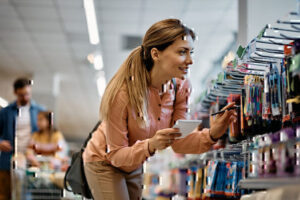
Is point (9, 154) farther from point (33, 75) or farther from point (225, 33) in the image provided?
point (33, 75)

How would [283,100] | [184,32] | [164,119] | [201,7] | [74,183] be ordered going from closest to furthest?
[283,100]
[184,32]
[164,119]
[74,183]
[201,7]

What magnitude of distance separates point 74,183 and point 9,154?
1628mm

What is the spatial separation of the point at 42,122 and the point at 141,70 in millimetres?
2947

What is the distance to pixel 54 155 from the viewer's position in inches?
237

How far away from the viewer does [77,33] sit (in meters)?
8.11

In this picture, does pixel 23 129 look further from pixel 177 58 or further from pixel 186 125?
pixel 186 125

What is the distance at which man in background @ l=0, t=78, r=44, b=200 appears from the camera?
4.18 m

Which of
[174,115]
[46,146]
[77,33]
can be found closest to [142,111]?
[174,115]

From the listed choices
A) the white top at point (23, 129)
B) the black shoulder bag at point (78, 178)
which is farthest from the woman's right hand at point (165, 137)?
the white top at point (23, 129)

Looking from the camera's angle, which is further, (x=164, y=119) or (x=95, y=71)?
(x=95, y=71)

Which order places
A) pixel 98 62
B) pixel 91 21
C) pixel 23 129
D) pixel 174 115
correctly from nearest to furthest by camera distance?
pixel 174 115 < pixel 23 129 < pixel 91 21 < pixel 98 62

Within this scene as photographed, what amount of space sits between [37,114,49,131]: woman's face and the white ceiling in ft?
7.40

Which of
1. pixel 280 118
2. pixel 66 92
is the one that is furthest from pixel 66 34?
pixel 280 118

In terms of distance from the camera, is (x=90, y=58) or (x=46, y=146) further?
(x=90, y=58)
